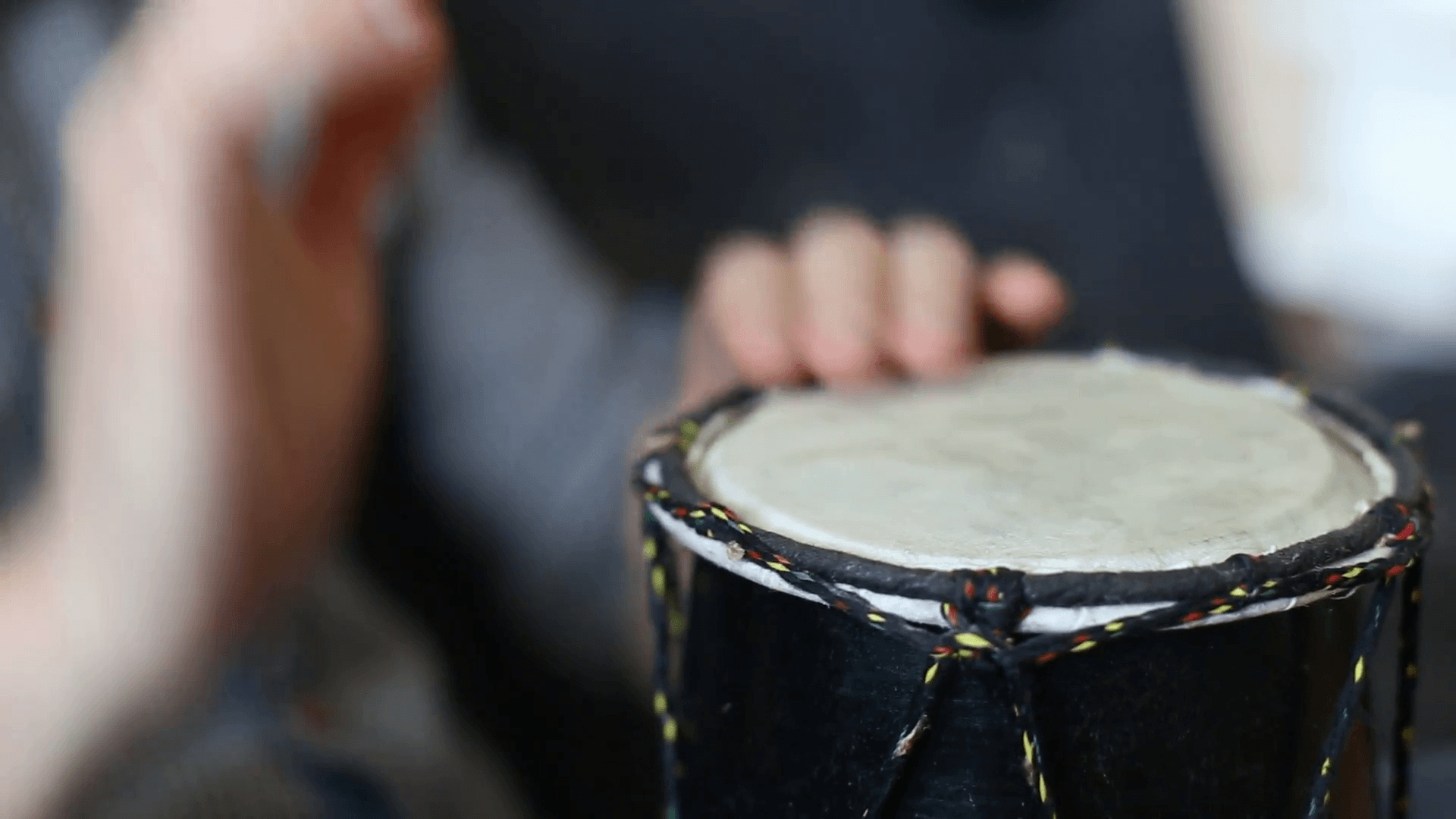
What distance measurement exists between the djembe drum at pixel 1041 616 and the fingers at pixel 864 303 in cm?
11

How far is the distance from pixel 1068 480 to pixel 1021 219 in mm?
1034

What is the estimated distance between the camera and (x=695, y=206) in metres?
1.24

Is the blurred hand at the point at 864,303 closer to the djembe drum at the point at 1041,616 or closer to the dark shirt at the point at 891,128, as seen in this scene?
the djembe drum at the point at 1041,616

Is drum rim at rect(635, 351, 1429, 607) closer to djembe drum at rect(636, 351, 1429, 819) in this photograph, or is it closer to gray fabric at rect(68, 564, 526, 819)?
djembe drum at rect(636, 351, 1429, 819)

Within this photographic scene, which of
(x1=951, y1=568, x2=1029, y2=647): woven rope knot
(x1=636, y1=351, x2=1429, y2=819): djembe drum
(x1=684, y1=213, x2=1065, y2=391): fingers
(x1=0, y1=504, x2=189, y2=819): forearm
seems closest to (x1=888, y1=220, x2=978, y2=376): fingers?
(x1=684, y1=213, x2=1065, y2=391): fingers

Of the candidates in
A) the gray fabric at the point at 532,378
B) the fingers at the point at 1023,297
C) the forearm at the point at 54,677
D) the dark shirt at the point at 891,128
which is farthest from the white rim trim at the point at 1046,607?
the dark shirt at the point at 891,128

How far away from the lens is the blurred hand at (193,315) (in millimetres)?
554

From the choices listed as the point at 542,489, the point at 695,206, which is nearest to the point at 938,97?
the point at 695,206

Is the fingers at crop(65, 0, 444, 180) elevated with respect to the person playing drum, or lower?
elevated

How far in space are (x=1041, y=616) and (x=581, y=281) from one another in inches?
30.8

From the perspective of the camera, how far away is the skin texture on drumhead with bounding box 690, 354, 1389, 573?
377 millimetres

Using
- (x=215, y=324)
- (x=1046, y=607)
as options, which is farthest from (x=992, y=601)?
(x=215, y=324)

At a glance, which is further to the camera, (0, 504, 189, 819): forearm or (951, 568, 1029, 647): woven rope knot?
(0, 504, 189, 819): forearm

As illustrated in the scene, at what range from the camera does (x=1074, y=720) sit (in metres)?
0.38
